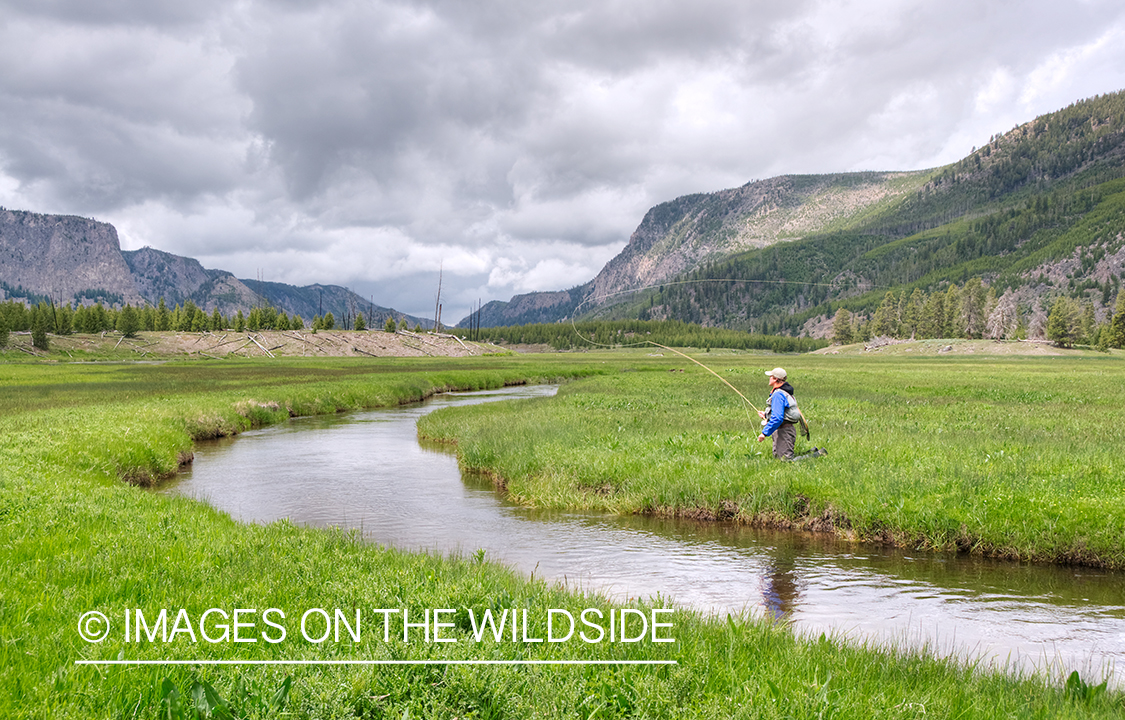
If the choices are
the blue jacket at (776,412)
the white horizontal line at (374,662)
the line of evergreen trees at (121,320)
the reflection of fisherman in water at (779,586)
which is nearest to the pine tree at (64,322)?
the line of evergreen trees at (121,320)

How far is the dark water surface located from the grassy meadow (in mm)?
1131

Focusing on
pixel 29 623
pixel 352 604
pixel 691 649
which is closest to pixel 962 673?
pixel 691 649

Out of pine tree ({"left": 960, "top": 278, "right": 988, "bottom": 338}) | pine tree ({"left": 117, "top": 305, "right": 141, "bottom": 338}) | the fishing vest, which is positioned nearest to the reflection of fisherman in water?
the fishing vest

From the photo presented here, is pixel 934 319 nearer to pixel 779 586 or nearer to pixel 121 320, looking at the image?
pixel 121 320

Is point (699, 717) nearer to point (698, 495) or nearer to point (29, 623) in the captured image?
point (29, 623)

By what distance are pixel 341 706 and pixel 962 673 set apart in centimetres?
579

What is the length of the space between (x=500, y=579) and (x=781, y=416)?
31.3ft

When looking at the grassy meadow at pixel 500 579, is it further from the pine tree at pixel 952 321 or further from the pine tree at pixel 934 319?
the pine tree at pixel 934 319

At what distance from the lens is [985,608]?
388 inches

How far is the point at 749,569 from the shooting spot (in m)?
11.8

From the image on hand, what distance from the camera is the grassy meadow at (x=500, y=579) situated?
500cm

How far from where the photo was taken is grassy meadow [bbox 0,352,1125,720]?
16.4 feet

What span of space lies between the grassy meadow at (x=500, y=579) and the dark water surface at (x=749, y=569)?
1.13 m

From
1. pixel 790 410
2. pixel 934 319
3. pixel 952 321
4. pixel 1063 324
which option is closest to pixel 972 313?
pixel 952 321
